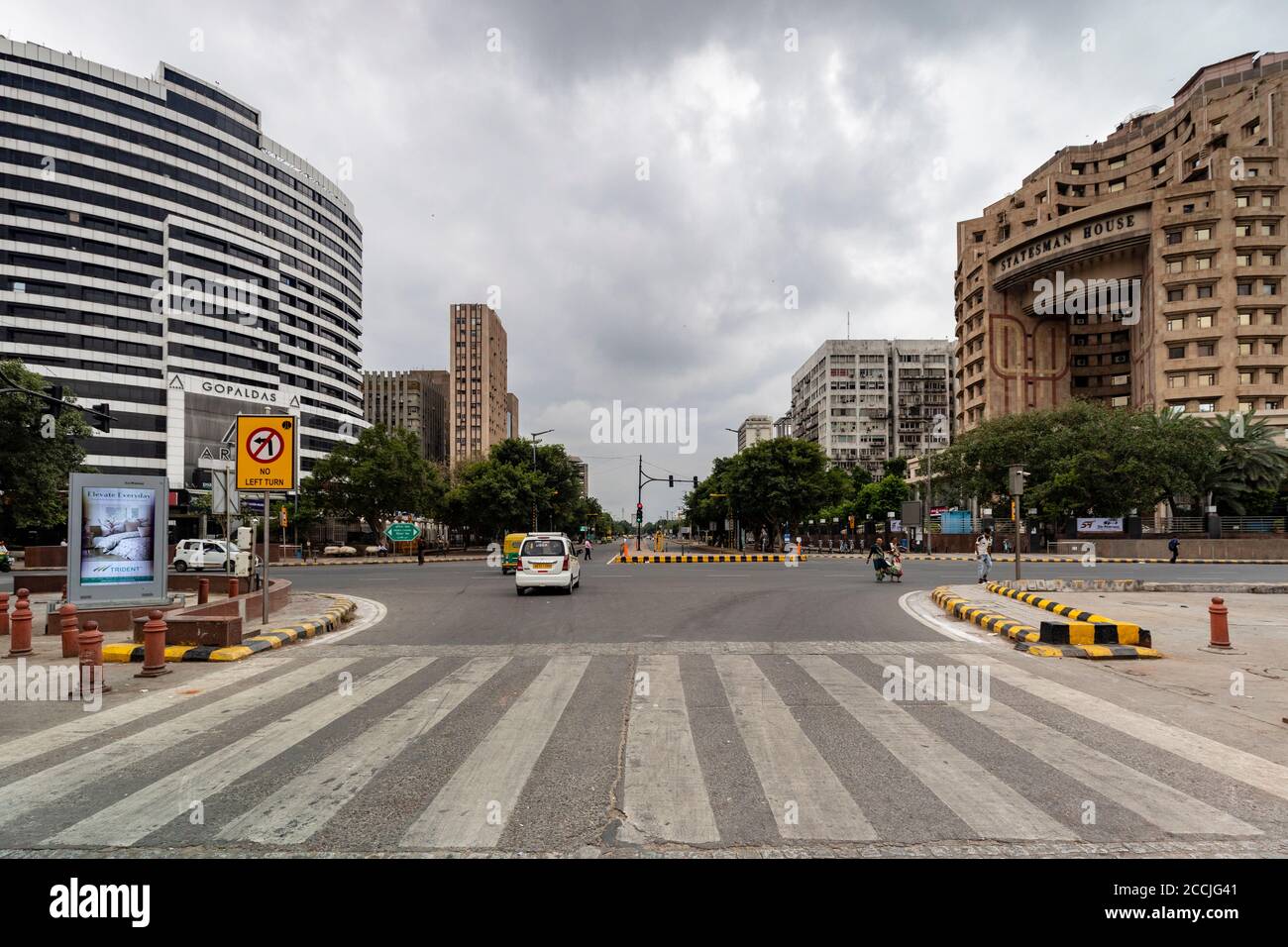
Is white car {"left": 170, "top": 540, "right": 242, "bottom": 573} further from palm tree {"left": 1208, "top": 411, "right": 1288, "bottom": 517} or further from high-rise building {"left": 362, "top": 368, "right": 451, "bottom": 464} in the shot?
high-rise building {"left": 362, "top": 368, "right": 451, "bottom": 464}

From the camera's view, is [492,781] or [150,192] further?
[150,192]

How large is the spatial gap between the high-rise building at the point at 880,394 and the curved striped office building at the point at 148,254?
87.9 meters

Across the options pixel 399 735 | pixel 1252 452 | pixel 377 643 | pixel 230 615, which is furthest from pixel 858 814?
pixel 1252 452

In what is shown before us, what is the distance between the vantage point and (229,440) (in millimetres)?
14883

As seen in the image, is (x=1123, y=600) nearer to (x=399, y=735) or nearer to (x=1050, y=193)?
(x=399, y=735)

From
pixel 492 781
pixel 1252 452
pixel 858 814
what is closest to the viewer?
pixel 858 814

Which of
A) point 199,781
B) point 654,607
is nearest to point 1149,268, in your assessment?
point 654,607

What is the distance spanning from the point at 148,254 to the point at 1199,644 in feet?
278

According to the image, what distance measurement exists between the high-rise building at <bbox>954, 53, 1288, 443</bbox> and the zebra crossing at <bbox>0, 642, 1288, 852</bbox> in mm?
66796

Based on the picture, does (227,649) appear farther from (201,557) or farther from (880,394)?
(880,394)

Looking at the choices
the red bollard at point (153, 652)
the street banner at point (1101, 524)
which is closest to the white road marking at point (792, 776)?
the red bollard at point (153, 652)

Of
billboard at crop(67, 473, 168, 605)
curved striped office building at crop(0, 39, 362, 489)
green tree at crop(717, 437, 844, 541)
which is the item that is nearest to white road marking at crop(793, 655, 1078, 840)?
billboard at crop(67, 473, 168, 605)

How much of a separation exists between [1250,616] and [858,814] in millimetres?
14790

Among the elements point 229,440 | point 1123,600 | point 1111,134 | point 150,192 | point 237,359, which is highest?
point 1111,134
